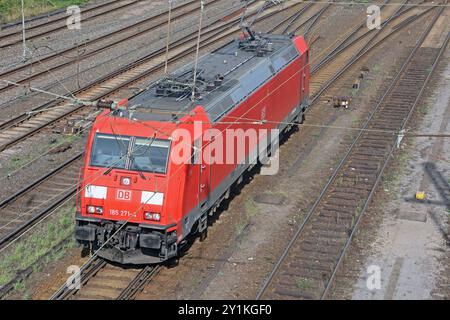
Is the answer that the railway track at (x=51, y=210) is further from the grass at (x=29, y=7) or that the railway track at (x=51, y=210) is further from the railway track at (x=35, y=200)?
the grass at (x=29, y=7)

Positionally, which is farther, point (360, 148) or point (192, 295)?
point (360, 148)

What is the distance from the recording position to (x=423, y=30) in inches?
1697

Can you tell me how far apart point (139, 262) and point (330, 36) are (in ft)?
90.9

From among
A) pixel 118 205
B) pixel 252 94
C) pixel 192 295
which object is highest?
pixel 252 94

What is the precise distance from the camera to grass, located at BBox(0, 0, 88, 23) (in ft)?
142

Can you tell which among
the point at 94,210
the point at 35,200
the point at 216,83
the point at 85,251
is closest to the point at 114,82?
the point at 35,200

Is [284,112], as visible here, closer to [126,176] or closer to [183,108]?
[183,108]

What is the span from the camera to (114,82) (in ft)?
106

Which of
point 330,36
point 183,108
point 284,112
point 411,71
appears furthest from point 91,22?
point 183,108

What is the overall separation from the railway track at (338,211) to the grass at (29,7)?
75.5ft

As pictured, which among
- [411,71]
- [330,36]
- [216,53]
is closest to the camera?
[216,53]

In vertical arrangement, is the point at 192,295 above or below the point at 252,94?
below
